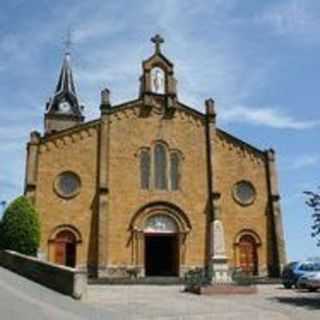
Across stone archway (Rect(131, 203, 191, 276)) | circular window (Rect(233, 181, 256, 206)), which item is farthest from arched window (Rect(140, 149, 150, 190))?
circular window (Rect(233, 181, 256, 206))

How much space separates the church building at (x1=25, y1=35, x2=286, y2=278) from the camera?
115 ft

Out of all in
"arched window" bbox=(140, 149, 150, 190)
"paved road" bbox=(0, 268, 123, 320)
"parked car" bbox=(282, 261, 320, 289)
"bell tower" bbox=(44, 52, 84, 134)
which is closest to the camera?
"paved road" bbox=(0, 268, 123, 320)

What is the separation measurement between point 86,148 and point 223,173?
928cm

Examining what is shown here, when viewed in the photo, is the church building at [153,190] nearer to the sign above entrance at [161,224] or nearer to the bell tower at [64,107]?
the sign above entrance at [161,224]

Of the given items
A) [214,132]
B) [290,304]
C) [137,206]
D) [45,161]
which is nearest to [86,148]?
[45,161]

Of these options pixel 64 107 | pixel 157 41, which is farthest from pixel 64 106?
pixel 157 41

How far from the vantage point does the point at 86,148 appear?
36.5 metres

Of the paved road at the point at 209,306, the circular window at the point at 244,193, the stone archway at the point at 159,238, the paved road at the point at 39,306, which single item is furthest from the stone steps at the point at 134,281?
the paved road at the point at 39,306

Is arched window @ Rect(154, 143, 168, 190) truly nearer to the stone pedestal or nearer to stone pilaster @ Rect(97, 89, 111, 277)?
stone pilaster @ Rect(97, 89, 111, 277)

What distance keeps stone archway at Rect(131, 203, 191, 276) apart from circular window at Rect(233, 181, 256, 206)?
13.2ft

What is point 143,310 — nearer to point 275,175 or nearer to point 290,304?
point 290,304

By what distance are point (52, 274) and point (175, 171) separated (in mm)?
18020

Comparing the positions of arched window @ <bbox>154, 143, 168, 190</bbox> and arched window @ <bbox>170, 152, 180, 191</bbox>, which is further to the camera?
arched window @ <bbox>170, 152, 180, 191</bbox>

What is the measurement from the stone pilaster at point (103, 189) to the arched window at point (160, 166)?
10.9 feet
